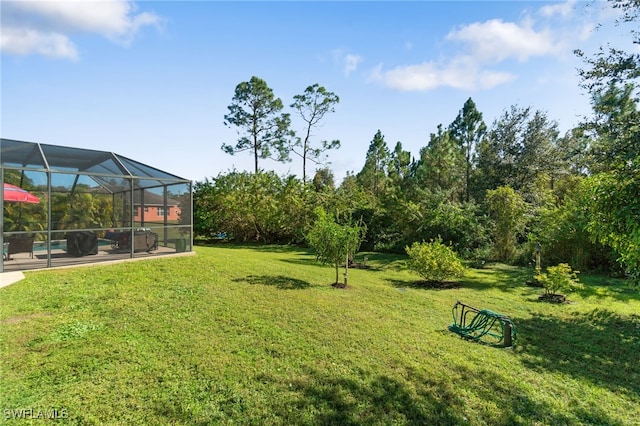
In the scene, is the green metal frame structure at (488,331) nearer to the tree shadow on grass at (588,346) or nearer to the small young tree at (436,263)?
the tree shadow on grass at (588,346)

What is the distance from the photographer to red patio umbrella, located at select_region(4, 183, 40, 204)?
7.71 metres

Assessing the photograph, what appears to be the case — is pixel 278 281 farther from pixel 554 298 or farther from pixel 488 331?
pixel 554 298

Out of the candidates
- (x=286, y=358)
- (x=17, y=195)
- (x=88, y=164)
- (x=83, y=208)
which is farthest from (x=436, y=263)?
(x=17, y=195)

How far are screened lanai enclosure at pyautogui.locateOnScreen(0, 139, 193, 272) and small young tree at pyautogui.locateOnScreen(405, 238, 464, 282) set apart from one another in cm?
771

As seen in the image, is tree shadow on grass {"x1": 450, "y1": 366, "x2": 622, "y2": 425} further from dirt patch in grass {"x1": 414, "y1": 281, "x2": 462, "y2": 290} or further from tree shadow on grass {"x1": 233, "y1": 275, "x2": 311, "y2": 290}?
Result: dirt patch in grass {"x1": 414, "y1": 281, "x2": 462, "y2": 290}

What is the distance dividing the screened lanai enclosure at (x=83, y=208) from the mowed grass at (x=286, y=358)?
1.06 m

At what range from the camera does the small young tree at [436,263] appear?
971cm

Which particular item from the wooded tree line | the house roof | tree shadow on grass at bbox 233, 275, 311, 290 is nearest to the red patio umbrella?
the house roof

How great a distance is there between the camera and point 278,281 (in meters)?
8.44

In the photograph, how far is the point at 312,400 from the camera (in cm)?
337

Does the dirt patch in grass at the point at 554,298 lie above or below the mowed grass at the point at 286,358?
below

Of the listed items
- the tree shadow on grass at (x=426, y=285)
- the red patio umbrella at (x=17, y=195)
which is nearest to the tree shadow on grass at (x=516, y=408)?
the tree shadow on grass at (x=426, y=285)

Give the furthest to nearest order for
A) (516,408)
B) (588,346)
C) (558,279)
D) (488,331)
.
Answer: (558,279) < (488,331) < (588,346) < (516,408)

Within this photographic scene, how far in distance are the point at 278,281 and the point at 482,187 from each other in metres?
19.1
